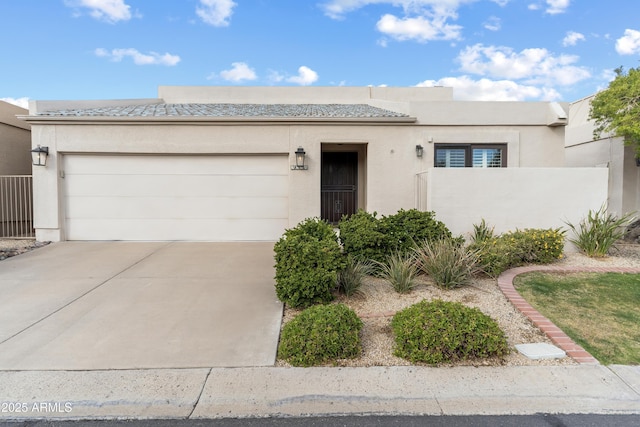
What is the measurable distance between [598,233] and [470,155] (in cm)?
372

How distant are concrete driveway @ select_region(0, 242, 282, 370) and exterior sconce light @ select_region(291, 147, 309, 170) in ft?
8.77

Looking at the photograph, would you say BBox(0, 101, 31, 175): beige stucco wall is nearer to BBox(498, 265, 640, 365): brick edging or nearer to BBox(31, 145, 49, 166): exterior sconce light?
BBox(31, 145, 49, 166): exterior sconce light

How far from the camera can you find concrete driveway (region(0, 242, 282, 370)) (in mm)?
3609

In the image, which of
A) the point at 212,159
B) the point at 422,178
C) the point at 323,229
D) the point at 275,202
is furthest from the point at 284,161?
the point at 323,229

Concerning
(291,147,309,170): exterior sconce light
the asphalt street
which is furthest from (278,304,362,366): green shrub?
(291,147,309,170): exterior sconce light

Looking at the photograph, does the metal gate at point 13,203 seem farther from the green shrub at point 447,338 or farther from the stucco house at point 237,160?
the green shrub at point 447,338

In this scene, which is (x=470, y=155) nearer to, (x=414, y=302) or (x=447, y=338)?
(x=414, y=302)

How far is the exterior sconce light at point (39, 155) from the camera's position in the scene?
9053 millimetres

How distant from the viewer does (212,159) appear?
382 inches

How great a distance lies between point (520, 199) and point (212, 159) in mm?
8093

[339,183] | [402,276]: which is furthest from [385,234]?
[339,183]

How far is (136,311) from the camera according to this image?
15.8ft

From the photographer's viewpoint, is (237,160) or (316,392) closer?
(316,392)

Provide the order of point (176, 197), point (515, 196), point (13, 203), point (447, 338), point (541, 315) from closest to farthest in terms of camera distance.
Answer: point (447, 338) < point (541, 315) < point (515, 196) < point (176, 197) < point (13, 203)
